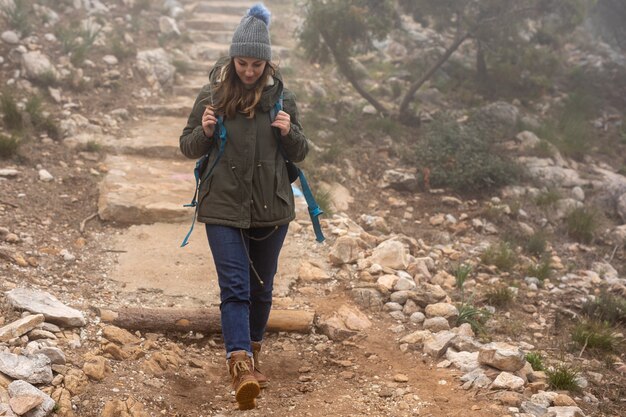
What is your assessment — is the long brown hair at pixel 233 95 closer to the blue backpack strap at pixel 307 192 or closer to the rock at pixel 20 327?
the blue backpack strap at pixel 307 192

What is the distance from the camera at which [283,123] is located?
317cm

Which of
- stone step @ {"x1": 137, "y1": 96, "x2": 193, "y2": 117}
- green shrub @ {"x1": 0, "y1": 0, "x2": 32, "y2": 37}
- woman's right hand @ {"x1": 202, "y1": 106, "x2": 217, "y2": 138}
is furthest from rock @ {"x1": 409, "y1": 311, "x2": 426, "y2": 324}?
green shrub @ {"x1": 0, "y1": 0, "x2": 32, "y2": 37}

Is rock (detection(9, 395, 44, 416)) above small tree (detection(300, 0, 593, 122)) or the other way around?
the other way around

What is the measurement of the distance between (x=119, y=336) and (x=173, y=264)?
1.55 m

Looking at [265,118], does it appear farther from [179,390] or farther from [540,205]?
[540,205]

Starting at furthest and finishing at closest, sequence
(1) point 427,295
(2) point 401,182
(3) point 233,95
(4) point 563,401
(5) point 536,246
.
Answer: (2) point 401,182 → (5) point 536,246 → (1) point 427,295 → (4) point 563,401 → (3) point 233,95

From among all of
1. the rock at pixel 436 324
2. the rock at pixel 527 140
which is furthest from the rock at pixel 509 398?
the rock at pixel 527 140

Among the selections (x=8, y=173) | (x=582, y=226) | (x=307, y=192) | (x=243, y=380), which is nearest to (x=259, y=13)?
(x=307, y=192)

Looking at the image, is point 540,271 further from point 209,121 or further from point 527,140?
point 209,121

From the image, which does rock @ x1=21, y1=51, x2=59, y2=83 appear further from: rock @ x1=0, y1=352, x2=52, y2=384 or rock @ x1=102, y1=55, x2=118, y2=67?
rock @ x1=0, y1=352, x2=52, y2=384

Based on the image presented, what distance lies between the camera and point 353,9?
9.58 meters

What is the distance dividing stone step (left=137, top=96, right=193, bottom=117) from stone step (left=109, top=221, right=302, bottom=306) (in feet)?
12.2

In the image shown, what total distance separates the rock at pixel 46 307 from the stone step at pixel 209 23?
34.6 ft

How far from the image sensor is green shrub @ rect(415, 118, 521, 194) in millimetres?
8492
